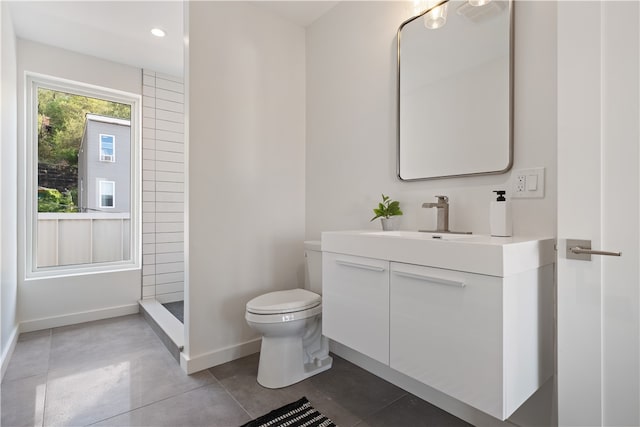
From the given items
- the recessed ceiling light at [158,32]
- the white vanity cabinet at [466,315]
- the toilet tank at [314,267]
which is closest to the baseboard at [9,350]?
the toilet tank at [314,267]

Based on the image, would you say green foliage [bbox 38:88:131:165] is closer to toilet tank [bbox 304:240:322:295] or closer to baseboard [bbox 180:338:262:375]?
baseboard [bbox 180:338:262:375]

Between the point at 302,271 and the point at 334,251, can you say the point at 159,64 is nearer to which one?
the point at 302,271

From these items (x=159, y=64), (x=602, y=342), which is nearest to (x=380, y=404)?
(x=602, y=342)

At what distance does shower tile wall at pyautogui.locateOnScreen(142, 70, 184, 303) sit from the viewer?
3236 millimetres

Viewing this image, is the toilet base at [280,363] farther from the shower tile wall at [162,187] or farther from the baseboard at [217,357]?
the shower tile wall at [162,187]

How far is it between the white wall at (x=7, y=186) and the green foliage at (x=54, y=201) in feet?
1.16

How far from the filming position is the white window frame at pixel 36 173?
277 centimetres

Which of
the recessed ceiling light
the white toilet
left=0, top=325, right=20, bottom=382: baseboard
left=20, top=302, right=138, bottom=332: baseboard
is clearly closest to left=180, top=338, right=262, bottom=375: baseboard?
the white toilet

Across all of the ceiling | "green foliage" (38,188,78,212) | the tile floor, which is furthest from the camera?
"green foliage" (38,188,78,212)

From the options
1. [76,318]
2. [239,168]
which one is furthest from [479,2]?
[76,318]

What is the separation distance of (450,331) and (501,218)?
54 cm

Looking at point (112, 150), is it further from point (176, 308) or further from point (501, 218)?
point (501, 218)

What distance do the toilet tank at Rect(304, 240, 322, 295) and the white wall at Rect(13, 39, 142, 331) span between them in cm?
202

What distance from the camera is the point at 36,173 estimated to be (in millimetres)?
2812
